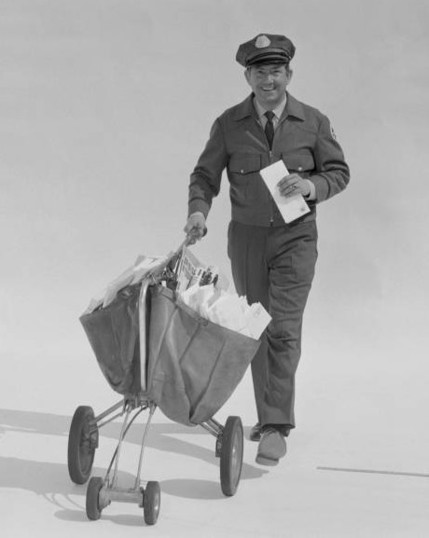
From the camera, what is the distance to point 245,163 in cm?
493

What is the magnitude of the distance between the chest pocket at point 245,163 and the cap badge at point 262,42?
34cm

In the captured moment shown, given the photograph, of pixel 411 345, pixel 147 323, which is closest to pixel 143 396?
pixel 147 323

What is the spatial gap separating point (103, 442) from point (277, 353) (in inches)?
25.4

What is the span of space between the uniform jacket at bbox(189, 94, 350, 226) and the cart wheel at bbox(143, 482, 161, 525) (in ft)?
3.58

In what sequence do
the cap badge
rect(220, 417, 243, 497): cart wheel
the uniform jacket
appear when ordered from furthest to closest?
the uniform jacket, the cap badge, rect(220, 417, 243, 497): cart wheel

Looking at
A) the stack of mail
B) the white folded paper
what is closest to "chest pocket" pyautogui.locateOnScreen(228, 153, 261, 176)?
the white folded paper

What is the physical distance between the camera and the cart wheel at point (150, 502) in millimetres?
4020

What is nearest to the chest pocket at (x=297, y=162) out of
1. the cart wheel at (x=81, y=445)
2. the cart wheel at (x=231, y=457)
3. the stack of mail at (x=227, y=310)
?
the stack of mail at (x=227, y=310)

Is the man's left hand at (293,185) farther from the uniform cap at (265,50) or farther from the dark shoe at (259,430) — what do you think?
the dark shoe at (259,430)

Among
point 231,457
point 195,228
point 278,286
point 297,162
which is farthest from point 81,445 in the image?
point 297,162

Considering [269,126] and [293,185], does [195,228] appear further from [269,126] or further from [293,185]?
[269,126]

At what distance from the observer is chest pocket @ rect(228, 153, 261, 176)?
491 cm

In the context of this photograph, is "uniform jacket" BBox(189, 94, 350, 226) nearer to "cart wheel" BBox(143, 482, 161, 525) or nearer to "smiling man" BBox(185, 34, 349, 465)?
"smiling man" BBox(185, 34, 349, 465)

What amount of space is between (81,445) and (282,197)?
941mm
